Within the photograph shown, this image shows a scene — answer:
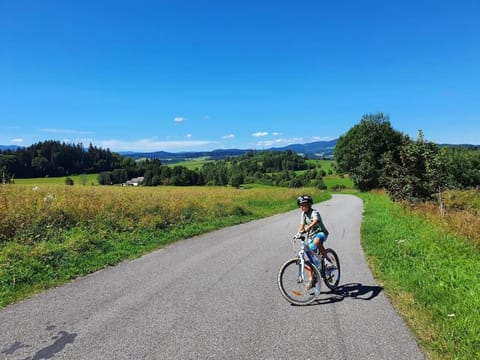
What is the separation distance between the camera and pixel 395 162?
21.9 m

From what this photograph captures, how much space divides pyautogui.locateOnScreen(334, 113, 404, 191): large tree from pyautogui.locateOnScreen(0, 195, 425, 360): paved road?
140 ft

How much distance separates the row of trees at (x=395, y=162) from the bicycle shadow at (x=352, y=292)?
12.2 metres

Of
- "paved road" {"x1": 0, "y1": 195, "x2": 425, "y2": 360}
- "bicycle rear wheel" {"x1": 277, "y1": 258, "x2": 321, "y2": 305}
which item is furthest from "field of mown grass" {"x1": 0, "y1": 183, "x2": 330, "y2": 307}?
"bicycle rear wheel" {"x1": 277, "y1": 258, "x2": 321, "y2": 305}

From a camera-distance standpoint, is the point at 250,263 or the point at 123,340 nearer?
the point at 123,340

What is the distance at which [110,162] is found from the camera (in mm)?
99062

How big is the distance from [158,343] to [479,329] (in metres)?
4.21

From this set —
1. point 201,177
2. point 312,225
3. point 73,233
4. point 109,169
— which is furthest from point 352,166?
point 109,169

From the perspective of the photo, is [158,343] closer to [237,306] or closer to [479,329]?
[237,306]

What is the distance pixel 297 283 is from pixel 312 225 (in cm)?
108

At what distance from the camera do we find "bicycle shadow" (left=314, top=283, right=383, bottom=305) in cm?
569

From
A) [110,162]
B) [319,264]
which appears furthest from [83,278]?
[110,162]

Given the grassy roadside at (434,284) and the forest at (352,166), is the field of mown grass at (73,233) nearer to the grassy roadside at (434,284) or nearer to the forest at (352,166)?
the forest at (352,166)

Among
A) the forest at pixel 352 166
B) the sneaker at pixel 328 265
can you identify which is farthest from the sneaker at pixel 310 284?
the forest at pixel 352 166

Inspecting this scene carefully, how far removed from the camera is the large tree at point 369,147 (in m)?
46.5
